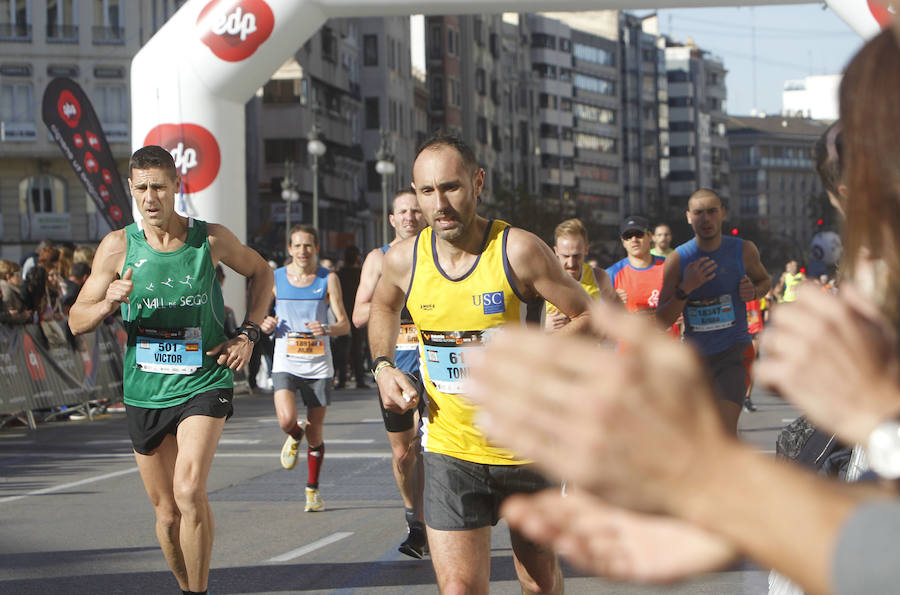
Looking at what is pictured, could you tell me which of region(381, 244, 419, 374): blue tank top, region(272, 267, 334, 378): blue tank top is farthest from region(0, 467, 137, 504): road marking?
region(381, 244, 419, 374): blue tank top

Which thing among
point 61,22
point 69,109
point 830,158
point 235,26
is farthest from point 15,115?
point 830,158

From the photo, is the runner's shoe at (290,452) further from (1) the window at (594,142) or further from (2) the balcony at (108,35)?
(1) the window at (594,142)

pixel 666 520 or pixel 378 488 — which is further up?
pixel 666 520

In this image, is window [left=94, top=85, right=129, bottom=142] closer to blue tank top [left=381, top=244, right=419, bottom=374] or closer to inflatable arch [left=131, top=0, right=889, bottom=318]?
inflatable arch [left=131, top=0, right=889, bottom=318]

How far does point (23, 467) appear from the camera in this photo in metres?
13.2

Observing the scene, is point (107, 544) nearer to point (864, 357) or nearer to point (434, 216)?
point (434, 216)

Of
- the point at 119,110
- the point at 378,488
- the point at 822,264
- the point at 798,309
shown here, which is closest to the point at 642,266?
the point at 378,488

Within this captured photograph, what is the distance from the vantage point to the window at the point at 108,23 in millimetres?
57531

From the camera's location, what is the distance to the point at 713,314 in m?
9.80

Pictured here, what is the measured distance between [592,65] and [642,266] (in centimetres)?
14237

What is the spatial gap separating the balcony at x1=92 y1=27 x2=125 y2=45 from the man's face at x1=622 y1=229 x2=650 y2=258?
4863cm

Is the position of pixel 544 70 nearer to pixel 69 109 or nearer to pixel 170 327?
pixel 69 109

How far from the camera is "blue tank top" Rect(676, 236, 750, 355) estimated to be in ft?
32.1

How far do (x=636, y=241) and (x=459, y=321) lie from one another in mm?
7004
